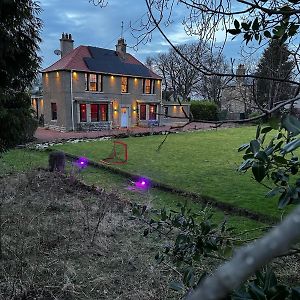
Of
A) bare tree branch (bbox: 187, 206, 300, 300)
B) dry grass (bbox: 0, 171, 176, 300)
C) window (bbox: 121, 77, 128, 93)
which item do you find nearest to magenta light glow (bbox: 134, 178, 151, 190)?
dry grass (bbox: 0, 171, 176, 300)

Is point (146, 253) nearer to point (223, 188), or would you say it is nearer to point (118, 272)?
point (118, 272)

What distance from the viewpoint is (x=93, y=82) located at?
3228 cm

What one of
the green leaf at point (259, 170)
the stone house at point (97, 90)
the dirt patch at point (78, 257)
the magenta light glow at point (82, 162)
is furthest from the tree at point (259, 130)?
the stone house at point (97, 90)

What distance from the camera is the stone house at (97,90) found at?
30609 mm

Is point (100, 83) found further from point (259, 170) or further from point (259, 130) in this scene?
point (259, 170)

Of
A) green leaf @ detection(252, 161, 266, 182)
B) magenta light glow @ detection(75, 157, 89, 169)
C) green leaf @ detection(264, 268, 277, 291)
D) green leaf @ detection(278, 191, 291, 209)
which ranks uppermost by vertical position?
green leaf @ detection(252, 161, 266, 182)

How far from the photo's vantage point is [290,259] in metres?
5.91

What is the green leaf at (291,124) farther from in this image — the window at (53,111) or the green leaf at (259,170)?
the window at (53,111)

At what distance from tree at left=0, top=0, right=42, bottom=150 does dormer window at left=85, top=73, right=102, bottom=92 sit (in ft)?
82.2

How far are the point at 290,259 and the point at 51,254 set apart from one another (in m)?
4.50

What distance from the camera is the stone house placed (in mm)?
30609

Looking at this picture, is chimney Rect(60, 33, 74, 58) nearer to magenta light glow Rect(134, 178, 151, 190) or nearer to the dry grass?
magenta light glow Rect(134, 178, 151, 190)

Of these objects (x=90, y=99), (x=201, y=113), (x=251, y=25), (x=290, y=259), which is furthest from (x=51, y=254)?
(x=201, y=113)

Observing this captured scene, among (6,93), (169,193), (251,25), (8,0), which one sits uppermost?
(8,0)
